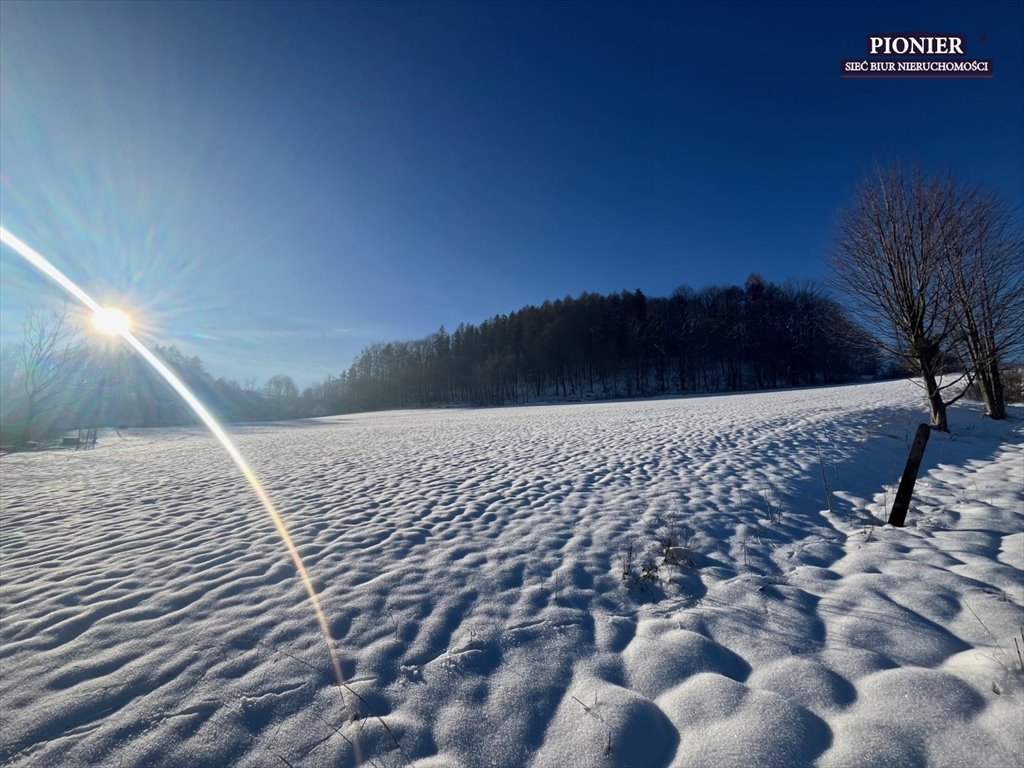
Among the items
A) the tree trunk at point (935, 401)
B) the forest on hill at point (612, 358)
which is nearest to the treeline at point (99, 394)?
the forest on hill at point (612, 358)

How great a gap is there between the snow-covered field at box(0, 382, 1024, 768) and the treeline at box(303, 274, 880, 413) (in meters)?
48.6

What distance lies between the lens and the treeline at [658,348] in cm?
5375

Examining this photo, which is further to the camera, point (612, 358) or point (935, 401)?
point (612, 358)

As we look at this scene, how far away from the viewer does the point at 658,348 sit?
54.7m

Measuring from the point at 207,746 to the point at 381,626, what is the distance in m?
1.20

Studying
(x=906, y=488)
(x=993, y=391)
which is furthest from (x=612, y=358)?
(x=906, y=488)

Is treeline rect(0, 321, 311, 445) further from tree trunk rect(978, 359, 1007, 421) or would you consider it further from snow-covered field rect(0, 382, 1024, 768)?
tree trunk rect(978, 359, 1007, 421)

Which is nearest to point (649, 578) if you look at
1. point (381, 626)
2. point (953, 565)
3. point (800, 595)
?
point (800, 595)

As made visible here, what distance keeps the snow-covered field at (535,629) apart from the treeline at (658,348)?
1915 inches

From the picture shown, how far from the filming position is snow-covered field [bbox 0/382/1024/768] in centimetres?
208

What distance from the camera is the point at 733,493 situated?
20.2 feet

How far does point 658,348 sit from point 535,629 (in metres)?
56.2

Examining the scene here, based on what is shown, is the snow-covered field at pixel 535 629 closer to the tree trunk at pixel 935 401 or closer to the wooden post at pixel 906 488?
the wooden post at pixel 906 488

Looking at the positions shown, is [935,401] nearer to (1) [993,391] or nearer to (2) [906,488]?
(1) [993,391]
